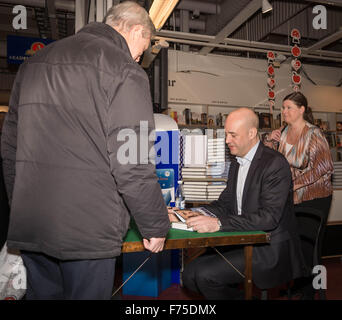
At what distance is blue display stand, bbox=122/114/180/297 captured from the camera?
9.05 ft

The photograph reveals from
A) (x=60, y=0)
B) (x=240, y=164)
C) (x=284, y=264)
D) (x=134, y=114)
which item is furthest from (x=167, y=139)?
A: (x=60, y=0)

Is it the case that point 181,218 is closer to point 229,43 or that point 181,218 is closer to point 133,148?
point 133,148

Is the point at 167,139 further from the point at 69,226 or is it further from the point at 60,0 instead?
the point at 60,0

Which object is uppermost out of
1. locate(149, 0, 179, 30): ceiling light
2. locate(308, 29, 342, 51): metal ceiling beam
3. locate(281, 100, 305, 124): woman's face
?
locate(308, 29, 342, 51): metal ceiling beam

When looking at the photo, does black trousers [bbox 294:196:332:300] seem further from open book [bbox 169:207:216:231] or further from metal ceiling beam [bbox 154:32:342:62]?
metal ceiling beam [bbox 154:32:342:62]

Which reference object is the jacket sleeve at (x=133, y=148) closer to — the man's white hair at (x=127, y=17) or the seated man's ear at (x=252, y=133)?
the man's white hair at (x=127, y=17)

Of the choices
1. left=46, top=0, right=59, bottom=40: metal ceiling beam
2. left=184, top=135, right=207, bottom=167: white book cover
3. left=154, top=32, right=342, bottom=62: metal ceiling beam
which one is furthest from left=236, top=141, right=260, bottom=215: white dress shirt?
left=46, top=0, right=59, bottom=40: metal ceiling beam

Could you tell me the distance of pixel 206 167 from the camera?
3127mm

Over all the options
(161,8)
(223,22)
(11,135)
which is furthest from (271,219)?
(223,22)

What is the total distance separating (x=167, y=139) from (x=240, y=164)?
800mm

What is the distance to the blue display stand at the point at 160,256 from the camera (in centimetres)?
276

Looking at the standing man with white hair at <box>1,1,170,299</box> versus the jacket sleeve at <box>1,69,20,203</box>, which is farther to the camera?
the jacket sleeve at <box>1,69,20,203</box>

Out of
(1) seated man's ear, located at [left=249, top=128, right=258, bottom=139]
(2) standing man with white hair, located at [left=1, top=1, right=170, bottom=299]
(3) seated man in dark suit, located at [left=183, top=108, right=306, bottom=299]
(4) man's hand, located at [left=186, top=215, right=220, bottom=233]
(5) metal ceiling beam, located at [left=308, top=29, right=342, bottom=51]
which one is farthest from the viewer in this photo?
(5) metal ceiling beam, located at [left=308, top=29, right=342, bottom=51]

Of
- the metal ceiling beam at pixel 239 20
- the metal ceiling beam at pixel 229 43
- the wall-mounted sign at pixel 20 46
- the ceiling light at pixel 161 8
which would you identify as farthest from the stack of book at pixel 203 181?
the metal ceiling beam at pixel 229 43
